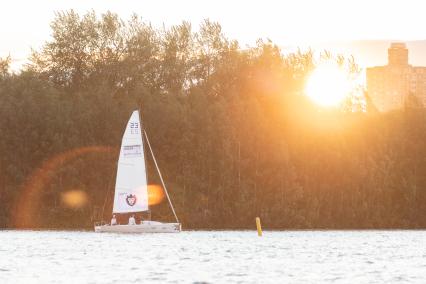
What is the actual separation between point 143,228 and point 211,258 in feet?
113

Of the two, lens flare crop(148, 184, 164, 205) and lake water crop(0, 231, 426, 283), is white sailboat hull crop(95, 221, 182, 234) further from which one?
lens flare crop(148, 184, 164, 205)

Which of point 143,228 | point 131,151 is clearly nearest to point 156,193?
point 131,151

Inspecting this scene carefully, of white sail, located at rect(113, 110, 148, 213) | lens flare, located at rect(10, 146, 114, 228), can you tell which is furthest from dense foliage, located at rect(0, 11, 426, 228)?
white sail, located at rect(113, 110, 148, 213)

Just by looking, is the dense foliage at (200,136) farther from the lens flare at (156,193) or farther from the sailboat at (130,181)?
the sailboat at (130,181)

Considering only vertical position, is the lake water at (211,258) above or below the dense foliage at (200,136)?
below

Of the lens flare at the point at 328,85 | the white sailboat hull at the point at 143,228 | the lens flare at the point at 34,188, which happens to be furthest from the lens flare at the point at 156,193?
the lens flare at the point at 328,85

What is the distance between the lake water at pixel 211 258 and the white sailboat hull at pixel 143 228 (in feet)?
2.15

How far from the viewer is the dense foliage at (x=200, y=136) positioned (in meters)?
111

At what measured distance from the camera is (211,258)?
6488 centimetres

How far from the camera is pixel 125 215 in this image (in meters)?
102

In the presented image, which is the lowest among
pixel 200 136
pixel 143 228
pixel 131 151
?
pixel 143 228

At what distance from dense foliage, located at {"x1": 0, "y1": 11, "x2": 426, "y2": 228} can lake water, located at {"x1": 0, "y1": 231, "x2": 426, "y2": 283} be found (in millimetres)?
10618

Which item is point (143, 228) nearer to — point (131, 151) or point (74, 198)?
point (131, 151)

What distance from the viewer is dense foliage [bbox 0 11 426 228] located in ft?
364
